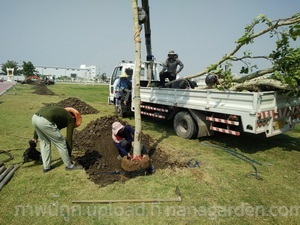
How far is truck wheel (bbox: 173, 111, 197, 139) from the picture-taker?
6.47 meters

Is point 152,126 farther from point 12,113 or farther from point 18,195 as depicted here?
point 12,113

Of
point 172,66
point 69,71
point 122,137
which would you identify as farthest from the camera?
point 69,71

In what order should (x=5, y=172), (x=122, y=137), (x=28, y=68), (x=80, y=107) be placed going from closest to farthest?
1. (x=5, y=172)
2. (x=122, y=137)
3. (x=80, y=107)
4. (x=28, y=68)

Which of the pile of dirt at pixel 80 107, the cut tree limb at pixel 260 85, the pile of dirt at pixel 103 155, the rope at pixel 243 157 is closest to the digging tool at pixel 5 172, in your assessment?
the pile of dirt at pixel 103 155

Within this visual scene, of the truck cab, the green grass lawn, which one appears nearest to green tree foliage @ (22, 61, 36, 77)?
the truck cab

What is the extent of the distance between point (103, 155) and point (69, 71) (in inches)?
4460

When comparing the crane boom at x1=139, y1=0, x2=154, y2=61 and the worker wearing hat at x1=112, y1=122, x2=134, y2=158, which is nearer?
the worker wearing hat at x1=112, y1=122, x2=134, y2=158

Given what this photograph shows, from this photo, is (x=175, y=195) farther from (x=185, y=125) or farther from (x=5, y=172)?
(x=185, y=125)

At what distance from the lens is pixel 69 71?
360ft

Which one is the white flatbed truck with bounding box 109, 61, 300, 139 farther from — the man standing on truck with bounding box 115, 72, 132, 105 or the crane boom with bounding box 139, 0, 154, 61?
the crane boom with bounding box 139, 0, 154, 61

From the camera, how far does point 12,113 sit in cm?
1046

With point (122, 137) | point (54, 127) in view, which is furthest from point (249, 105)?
point (54, 127)

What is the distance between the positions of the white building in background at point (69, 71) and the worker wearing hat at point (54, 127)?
10110 cm

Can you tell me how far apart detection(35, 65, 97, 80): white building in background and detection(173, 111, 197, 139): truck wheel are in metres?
99.6
